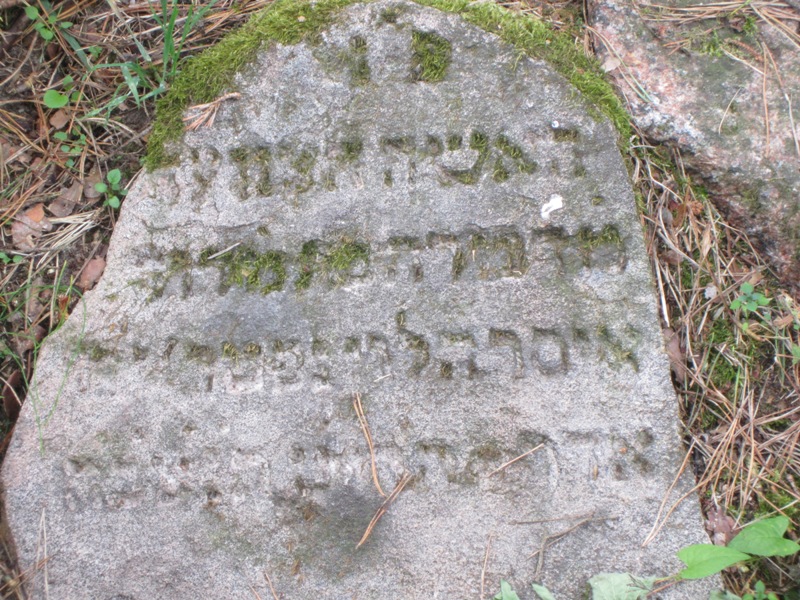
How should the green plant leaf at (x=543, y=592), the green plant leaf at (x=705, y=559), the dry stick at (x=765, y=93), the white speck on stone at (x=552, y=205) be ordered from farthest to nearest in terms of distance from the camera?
the dry stick at (x=765, y=93)
the white speck on stone at (x=552, y=205)
the green plant leaf at (x=543, y=592)
the green plant leaf at (x=705, y=559)

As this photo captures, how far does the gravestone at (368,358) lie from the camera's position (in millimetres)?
1836

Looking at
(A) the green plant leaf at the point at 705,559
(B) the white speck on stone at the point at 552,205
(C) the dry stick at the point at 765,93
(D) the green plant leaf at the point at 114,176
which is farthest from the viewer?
(D) the green plant leaf at the point at 114,176

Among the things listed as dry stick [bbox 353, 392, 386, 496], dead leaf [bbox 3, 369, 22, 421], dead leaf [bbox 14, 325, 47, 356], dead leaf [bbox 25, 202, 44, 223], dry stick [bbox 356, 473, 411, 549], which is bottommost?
dry stick [bbox 356, 473, 411, 549]

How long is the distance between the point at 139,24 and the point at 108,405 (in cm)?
128

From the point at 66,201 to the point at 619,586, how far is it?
2.10 metres

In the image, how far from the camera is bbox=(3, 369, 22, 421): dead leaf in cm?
209

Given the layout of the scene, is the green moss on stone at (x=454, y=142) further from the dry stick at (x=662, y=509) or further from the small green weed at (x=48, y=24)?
the small green weed at (x=48, y=24)

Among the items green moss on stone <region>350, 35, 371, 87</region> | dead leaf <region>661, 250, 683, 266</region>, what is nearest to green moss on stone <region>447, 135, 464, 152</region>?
green moss on stone <region>350, 35, 371, 87</region>

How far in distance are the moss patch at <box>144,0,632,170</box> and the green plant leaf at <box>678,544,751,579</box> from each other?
1.17 meters

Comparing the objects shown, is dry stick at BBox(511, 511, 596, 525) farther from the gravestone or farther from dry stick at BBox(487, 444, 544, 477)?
dry stick at BBox(487, 444, 544, 477)

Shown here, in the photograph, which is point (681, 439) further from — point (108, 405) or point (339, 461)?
point (108, 405)

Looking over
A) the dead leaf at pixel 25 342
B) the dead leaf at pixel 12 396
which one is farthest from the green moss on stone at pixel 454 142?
the dead leaf at pixel 12 396

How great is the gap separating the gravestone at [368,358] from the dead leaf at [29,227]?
400mm

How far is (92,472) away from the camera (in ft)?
6.21
